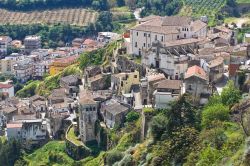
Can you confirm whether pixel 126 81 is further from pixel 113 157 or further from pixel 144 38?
pixel 113 157

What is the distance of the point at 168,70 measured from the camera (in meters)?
48.6

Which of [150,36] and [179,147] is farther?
[150,36]

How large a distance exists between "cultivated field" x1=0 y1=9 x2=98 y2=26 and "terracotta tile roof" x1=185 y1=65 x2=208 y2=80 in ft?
207

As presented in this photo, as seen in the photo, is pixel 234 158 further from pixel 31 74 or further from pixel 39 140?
pixel 31 74

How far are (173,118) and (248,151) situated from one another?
39.2 feet


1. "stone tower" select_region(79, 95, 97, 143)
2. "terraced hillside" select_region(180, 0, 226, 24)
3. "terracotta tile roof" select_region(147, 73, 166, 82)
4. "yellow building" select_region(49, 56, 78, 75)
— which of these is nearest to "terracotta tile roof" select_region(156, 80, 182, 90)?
"terracotta tile roof" select_region(147, 73, 166, 82)

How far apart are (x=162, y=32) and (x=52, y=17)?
6155 centimetres

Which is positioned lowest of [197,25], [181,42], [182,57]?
[182,57]

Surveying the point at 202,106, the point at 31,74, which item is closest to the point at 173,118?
the point at 202,106

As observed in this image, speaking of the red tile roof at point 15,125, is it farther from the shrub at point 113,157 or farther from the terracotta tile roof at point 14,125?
the shrub at point 113,157

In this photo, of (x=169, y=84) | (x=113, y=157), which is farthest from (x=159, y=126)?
(x=169, y=84)

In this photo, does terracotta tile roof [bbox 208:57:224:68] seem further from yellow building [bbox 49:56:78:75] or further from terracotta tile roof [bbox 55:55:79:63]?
terracotta tile roof [bbox 55:55:79:63]

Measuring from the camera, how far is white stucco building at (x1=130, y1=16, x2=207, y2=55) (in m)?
52.3

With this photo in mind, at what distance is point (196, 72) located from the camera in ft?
141
